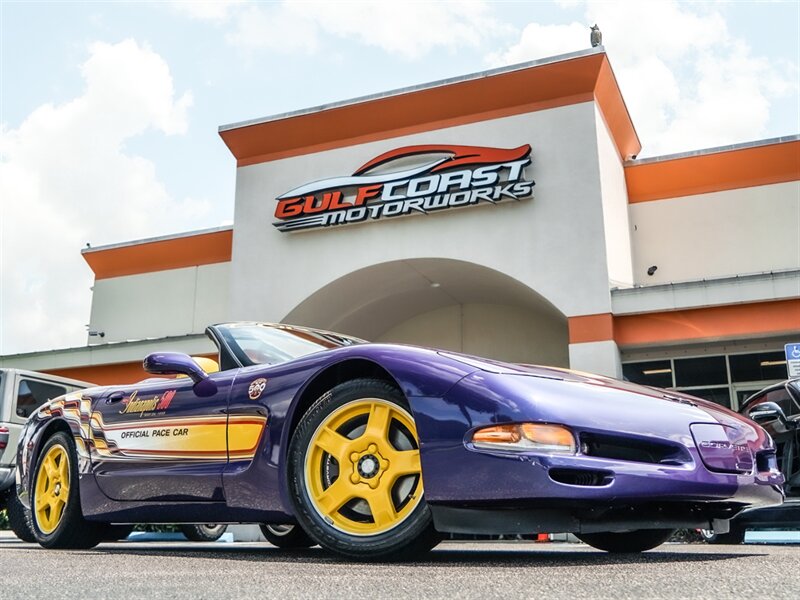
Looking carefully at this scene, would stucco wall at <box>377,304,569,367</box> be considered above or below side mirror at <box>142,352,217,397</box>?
above

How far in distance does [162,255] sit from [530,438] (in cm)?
1708

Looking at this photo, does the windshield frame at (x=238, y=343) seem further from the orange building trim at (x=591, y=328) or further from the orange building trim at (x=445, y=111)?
the orange building trim at (x=445, y=111)

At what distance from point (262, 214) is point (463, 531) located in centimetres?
1367

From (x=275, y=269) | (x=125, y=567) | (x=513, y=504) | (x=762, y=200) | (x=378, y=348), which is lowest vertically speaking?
(x=125, y=567)

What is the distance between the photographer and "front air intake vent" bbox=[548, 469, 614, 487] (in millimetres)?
2918

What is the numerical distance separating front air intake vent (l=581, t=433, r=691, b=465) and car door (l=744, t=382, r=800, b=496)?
3704 mm

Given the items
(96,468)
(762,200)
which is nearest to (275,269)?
(762,200)

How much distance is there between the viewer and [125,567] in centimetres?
317

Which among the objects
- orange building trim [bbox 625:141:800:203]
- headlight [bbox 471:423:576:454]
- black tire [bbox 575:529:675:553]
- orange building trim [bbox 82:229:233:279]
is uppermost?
orange building trim [bbox 625:141:800:203]

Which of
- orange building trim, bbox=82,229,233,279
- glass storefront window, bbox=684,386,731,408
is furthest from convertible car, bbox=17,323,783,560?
orange building trim, bbox=82,229,233,279

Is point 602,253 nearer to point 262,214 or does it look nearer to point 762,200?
point 762,200

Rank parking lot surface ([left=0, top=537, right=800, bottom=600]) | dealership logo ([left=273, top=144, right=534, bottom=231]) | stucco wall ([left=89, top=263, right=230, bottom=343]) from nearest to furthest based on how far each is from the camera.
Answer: parking lot surface ([left=0, top=537, right=800, bottom=600]) → dealership logo ([left=273, top=144, right=534, bottom=231]) → stucco wall ([left=89, top=263, right=230, bottom=343])

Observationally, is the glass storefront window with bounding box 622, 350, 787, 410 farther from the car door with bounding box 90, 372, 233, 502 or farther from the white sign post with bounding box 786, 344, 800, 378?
the car door with bounding box 90, 372, 233, 502

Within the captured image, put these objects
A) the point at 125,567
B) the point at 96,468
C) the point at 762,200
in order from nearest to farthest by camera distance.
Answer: the point at 125,567, the point at 96,468, the point at 762,200
